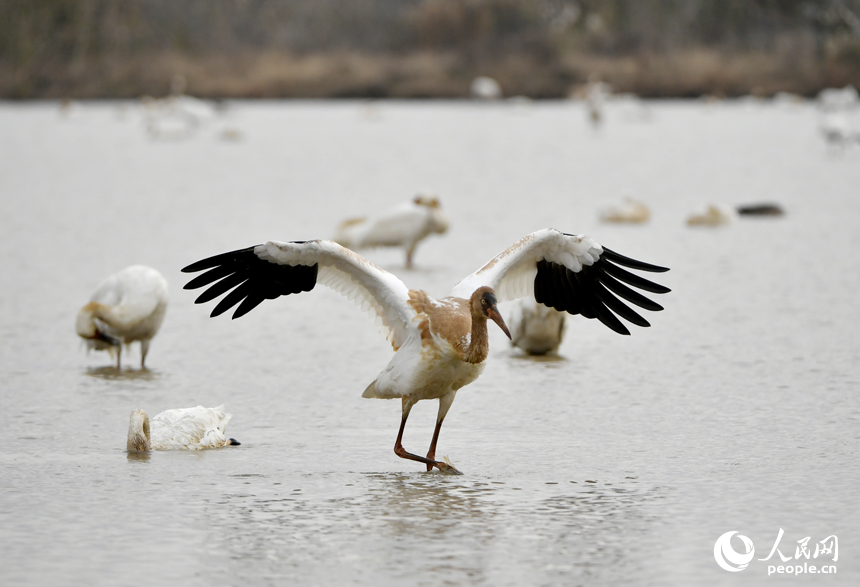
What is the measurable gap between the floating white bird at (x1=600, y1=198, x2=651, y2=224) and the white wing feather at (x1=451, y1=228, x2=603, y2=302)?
9.69m

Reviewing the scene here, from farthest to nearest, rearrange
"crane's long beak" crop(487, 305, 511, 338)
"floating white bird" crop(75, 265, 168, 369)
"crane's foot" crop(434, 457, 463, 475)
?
"floating white bird" crop(75, 265, 168, 369) → "crane's foot" crop(434, 457, 463, 475) → "crane's long beak" crop(487, 305, 511, 338)

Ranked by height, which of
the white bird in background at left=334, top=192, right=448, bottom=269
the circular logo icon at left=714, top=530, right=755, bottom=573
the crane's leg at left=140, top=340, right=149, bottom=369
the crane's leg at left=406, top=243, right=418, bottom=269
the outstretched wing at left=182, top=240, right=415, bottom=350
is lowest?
the circular logo icon at left=714, top=530, right=755, bottom=573

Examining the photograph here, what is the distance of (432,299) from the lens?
636cm

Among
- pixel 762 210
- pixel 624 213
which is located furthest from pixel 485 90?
pixel 624 213

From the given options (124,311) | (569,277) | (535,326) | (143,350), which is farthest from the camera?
(535,326)

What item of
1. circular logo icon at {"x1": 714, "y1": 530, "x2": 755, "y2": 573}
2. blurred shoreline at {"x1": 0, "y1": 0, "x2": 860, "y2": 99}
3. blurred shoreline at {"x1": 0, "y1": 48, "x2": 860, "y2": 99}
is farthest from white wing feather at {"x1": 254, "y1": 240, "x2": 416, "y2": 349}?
blurred shoreline at {"x1": 0, "y1": 48, "x2": 860, "y2": 99}

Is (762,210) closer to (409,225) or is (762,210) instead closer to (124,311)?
(409,225)

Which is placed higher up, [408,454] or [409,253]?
[409,253]

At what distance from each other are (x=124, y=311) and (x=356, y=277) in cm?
229

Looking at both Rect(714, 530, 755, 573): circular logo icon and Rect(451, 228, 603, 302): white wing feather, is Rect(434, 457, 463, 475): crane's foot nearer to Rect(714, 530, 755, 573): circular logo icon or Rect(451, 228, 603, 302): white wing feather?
Rect(451, 228, 603, 302): white wing feather

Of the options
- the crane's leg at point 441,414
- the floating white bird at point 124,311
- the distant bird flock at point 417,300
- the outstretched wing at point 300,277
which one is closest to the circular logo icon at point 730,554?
the distant bird flock at point 417,300

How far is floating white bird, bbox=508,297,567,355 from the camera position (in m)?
9.08

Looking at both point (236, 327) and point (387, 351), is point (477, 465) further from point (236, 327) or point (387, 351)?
point (236, 327)

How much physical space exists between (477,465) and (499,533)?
1.14 metres
